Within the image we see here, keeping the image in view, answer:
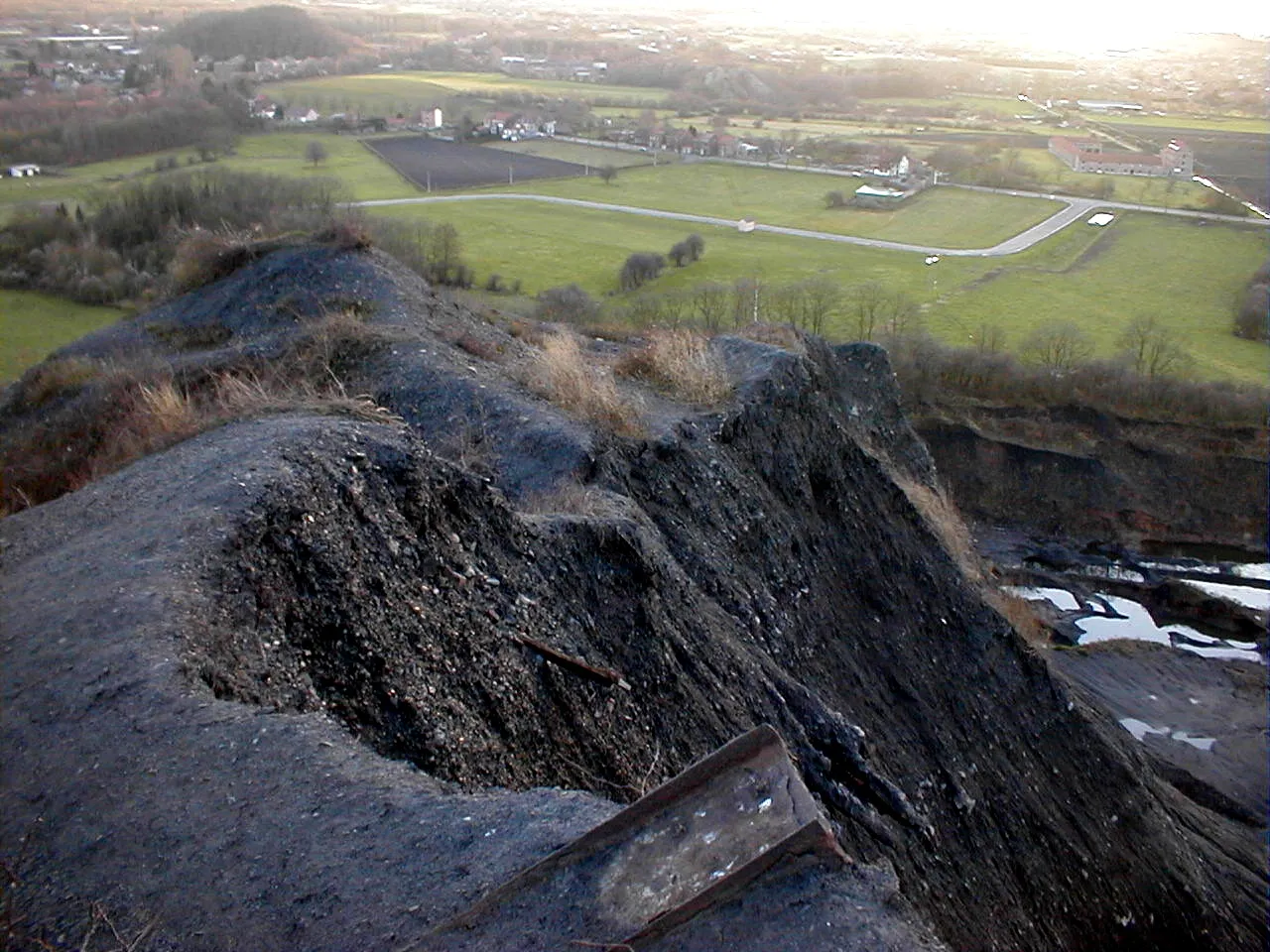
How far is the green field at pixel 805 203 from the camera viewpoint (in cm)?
6200

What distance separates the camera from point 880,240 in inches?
2354

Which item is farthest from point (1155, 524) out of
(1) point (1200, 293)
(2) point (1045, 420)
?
(1) point (1200, 293)

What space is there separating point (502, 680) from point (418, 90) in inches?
3265

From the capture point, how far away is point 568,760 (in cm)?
864

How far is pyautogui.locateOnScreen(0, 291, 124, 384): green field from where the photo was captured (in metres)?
29.2

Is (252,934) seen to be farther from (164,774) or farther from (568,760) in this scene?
(568,760)

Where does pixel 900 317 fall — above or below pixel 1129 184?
below

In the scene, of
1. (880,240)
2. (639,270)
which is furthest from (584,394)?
→ (880,240)

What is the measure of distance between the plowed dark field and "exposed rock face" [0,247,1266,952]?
47.7 m

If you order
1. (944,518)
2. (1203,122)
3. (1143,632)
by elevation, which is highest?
(1203,122)

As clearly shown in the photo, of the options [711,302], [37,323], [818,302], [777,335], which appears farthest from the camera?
[818,302]

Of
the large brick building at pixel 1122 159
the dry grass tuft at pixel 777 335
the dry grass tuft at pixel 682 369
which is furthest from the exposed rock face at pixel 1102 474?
the large brick building at pixel 1122 159

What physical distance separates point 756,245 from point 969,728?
45.3 metres

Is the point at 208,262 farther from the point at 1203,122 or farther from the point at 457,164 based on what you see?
the point at 1203,122
